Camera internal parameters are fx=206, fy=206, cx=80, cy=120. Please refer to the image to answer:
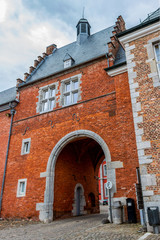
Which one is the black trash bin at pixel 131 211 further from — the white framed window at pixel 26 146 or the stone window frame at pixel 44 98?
the stone window frame at pixel 44 98

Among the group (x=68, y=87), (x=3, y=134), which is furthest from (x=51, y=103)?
(x=3, y=134)

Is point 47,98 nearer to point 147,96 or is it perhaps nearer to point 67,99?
point 67,99

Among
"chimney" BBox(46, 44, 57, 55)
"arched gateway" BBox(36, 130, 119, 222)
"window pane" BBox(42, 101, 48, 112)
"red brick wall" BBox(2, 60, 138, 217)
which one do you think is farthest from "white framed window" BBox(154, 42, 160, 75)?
"chimney" BBox(46, 44, 57, 55)

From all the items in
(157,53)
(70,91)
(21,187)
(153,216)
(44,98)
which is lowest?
(153,216)

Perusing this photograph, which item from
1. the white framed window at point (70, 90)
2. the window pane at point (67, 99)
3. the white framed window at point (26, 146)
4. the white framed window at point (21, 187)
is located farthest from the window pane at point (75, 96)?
the white framed window at point (21, 187)

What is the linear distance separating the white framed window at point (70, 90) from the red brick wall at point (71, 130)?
1.17ft

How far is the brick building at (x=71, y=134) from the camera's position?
351 inches

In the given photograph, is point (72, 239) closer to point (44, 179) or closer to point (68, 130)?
point (44, 179)

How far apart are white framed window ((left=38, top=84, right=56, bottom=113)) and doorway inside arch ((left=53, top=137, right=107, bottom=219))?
2.57 metres

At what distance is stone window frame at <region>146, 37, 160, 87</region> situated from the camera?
6.89 m

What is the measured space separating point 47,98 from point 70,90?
1.68 meters

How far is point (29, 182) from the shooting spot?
1091 cm

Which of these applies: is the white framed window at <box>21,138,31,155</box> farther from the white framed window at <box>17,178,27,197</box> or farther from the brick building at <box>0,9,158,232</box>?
the white framed window at <box>17,178,27,197</box>

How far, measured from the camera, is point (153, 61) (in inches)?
282
